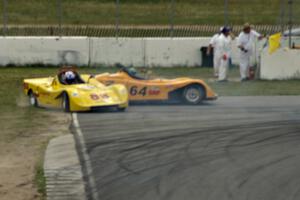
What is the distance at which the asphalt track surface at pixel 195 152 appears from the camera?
9.78 metres

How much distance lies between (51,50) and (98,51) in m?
1.46

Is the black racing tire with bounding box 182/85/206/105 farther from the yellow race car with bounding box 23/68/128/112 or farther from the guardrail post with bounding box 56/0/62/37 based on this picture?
the guardrail post with bounding box 56/0/62/37

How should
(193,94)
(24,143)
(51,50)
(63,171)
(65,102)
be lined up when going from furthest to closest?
(51,50) < (193,94) < (65,102) < (24,143) < (63,171)

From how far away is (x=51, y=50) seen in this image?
26.5 m

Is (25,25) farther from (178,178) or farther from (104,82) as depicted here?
(178,178)

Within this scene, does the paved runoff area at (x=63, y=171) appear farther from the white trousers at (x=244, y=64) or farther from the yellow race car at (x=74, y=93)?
the white trousers at (x=244, y=64)

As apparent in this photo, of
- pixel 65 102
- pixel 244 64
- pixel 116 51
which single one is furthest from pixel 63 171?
pixel 116 51

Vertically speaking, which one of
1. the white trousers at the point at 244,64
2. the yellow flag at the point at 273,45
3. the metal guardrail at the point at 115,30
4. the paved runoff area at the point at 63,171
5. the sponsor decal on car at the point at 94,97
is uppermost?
the metal guardrail at the point at 115,30

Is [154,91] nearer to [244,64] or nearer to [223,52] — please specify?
[223,52]

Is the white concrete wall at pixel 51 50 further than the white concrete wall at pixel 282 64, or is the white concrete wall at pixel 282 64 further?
the white concrete wall at pixel 51 50

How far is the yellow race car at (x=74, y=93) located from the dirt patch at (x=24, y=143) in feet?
0.92

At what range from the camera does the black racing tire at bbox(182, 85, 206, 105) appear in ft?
59.9

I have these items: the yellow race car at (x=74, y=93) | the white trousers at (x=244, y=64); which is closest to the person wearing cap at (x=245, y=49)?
the white trousers at (x=244, y=64)

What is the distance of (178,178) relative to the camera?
1036 centimetres
